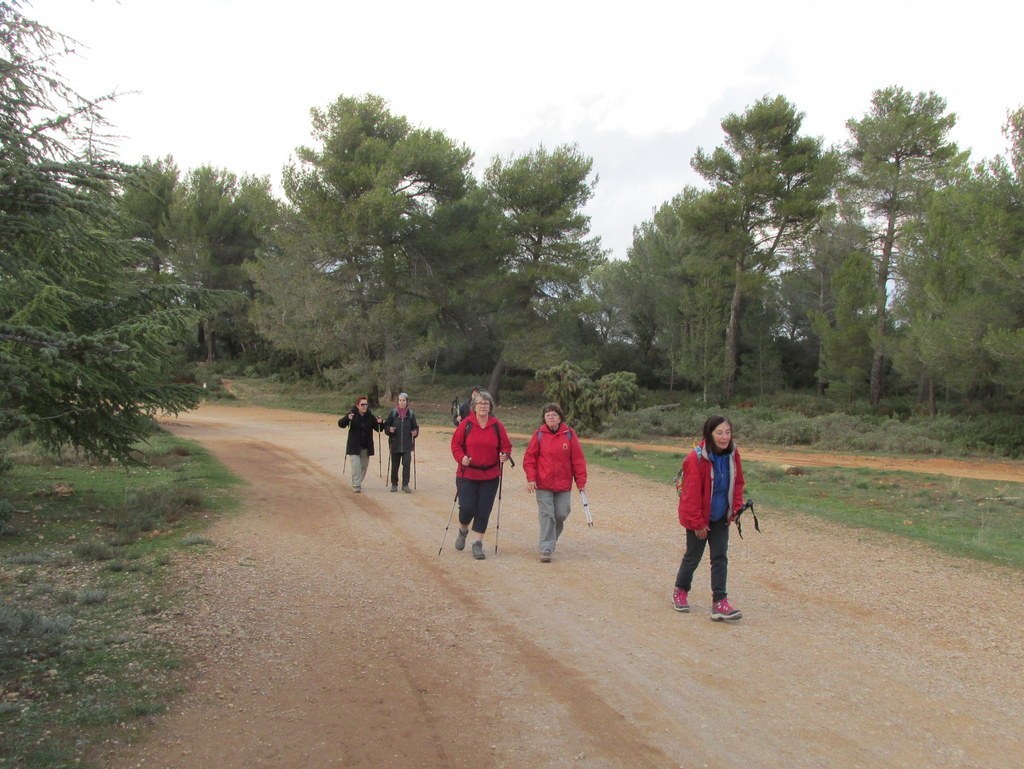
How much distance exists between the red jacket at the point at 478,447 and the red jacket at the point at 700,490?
2.48m

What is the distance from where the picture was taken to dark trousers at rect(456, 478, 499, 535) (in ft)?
26.0

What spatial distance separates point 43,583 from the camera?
6.78m

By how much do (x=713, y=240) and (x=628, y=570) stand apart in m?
30.9

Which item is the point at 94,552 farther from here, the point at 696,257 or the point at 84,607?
the point at 696,257

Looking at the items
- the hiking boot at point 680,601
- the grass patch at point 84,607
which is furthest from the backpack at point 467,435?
the grass patch at point 84,607

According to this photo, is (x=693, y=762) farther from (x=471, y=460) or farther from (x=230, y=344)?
(x=230, y=344)

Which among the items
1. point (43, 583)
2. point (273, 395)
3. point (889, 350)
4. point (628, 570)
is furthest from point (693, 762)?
point (273, 395)

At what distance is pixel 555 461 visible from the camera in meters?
7.72

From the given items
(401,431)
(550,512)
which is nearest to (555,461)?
(550,512)

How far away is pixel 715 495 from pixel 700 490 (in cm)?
13

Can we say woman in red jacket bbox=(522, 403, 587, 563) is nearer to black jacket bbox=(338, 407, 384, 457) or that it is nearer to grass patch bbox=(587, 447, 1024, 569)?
grass patch bbox=(587, 447, 1024, 569)

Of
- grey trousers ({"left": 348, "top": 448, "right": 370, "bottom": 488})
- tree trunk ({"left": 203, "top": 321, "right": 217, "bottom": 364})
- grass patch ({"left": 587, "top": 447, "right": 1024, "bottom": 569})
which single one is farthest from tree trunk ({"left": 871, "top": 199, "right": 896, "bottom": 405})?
tree trunk ({"left": 203, "top": 321, "right": 217, "bottom": 364})

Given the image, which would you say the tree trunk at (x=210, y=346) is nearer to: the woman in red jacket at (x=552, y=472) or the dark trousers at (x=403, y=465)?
the dark trousers at (x=403, y=465)

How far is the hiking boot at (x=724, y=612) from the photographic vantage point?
19.2 ft
